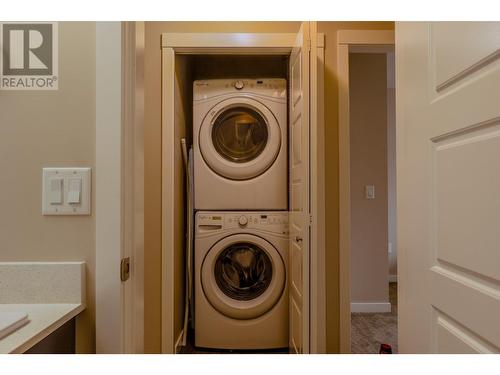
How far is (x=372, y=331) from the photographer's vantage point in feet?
9.34

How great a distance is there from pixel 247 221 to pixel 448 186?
1682mm

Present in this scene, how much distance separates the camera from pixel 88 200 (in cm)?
92

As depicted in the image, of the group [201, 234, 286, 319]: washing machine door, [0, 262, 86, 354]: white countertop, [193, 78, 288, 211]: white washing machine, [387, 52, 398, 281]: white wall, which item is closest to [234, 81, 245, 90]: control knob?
[193, 78, 288, 211]: white washing machine

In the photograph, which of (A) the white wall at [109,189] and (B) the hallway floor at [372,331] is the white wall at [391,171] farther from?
(A) the white wall at [109,189]

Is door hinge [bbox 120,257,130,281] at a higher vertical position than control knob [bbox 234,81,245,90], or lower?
lower

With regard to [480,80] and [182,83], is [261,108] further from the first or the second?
[480,80]

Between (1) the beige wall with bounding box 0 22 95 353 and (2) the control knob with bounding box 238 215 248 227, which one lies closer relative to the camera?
(1) the beige wall with bounding box 0 22 95 353

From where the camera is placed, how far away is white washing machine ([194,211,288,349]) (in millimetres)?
2436

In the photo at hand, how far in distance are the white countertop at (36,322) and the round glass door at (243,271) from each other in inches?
64.3

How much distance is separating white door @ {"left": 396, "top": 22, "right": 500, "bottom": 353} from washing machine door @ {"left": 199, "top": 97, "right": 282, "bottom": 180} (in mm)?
1335

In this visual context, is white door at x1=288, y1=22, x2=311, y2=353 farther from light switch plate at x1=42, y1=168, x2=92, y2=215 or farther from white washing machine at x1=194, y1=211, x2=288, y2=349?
light switch plate at x1=42, y1=168, x2=92, y2=215

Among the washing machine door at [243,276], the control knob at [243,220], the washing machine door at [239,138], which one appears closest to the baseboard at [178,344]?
the washing machine door at [243,276]

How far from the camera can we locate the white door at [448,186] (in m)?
0.73
